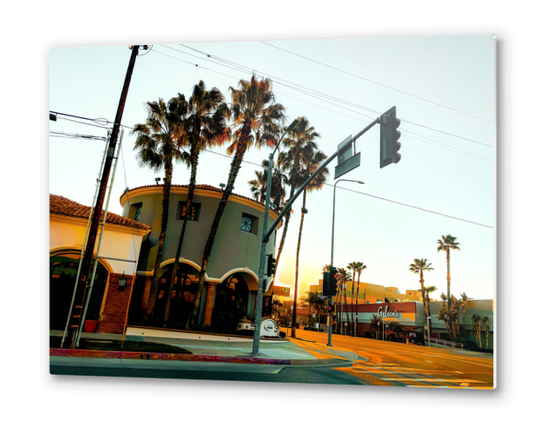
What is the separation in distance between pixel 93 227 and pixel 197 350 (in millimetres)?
4049

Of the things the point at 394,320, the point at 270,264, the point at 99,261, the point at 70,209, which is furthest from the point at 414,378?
Result: the point at 394,320

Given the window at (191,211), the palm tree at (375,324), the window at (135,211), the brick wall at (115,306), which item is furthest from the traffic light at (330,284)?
the palm tree at (375,324)

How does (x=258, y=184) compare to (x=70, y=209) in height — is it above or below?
above

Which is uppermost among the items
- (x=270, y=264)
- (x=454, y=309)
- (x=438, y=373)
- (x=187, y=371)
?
(x=270, y=264)

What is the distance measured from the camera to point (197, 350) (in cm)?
896

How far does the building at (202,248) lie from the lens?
11.8 m

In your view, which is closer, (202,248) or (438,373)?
(438,373)

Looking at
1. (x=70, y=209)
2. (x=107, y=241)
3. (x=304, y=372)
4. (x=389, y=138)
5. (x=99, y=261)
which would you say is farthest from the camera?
(x=107, y=241)

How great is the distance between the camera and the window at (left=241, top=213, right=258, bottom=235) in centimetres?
1270

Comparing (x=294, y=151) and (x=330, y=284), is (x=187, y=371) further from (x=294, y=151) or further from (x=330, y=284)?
(x=294, y=151)
